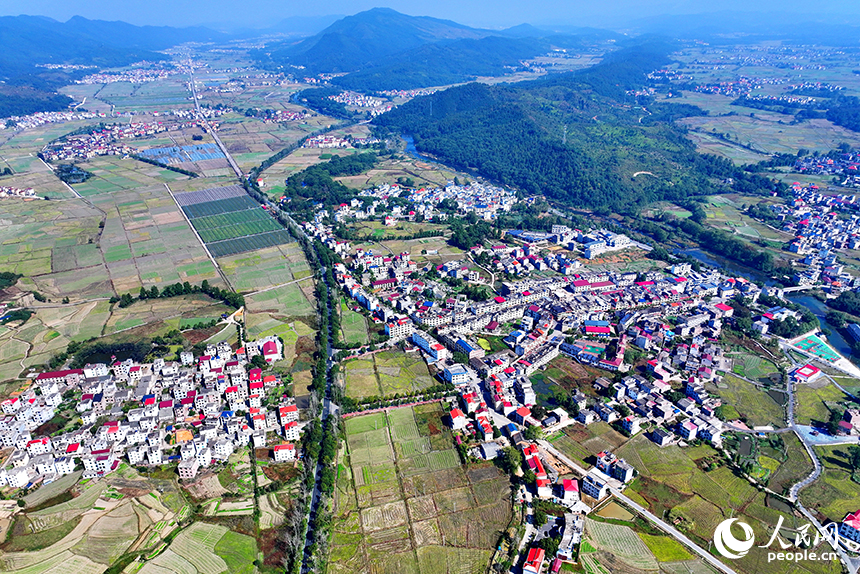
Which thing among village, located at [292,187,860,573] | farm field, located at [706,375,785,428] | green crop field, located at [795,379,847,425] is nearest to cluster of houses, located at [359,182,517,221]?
village, located at [292,187,860,573]

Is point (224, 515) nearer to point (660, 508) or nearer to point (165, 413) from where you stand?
point (165, 413)

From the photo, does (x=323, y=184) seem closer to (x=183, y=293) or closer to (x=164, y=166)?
(x=164, y=166)

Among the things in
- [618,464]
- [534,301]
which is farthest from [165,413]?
[534,301]

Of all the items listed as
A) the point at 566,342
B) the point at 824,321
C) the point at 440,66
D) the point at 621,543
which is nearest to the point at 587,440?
the point at 621,543

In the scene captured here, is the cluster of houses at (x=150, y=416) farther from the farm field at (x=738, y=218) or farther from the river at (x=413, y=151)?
the river at (x=413, y=151)

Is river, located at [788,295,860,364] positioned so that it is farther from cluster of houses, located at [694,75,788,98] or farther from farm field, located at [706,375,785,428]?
cluster of houses, located at [694,75,788,98]

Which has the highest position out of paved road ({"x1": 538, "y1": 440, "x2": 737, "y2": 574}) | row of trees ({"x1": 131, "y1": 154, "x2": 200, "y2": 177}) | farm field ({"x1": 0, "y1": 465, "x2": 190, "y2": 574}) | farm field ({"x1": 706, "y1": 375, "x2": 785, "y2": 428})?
row of trees ({"x1": 131, "y1": 154, "x2": 200, "y2": 177})
